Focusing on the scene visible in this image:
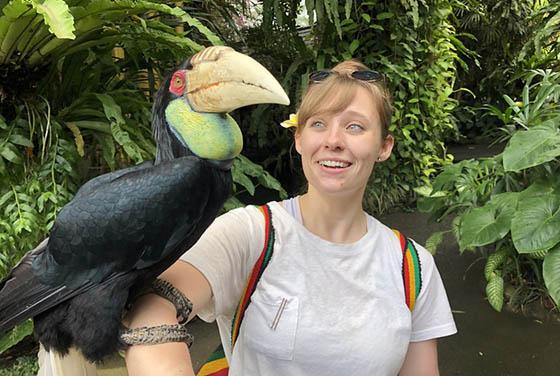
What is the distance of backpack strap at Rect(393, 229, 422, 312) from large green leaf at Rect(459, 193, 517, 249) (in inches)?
55.0

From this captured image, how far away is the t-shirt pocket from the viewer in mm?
1036

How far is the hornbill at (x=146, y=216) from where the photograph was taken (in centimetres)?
92

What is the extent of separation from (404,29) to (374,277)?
3.41 m

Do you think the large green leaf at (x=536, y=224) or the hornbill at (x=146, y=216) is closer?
the hornbill at (x=146, y=216)

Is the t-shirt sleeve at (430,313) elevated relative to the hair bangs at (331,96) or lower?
lower

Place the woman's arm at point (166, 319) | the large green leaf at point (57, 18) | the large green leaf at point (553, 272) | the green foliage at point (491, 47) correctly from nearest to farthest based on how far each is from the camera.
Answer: the woman's arm at point (166, 319), the large green leaf at point (57, 18), the large green leaf at point (553, 272), the green foliage at point (491, 47)

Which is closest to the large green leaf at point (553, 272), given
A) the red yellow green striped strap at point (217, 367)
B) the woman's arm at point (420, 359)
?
the woman's arm at point (420, 359)

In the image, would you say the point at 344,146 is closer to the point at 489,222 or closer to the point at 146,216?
the point at 146,216

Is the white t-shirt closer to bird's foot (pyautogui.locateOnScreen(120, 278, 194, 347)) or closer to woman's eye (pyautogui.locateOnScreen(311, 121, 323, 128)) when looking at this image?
bird's foot (pyautogui.locateOnScreen(120, 278, 194, 347))

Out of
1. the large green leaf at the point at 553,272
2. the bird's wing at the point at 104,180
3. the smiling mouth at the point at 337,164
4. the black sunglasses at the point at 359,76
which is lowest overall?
the large green leaf at the point at 553,272

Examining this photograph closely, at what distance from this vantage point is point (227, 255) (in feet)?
3.35

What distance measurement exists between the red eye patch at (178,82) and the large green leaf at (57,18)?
2.24 feet

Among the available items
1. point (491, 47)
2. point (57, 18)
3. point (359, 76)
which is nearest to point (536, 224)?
point (359, 76)

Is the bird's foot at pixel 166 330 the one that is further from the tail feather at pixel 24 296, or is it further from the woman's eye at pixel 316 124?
the woman's eye at pixel 316 124
